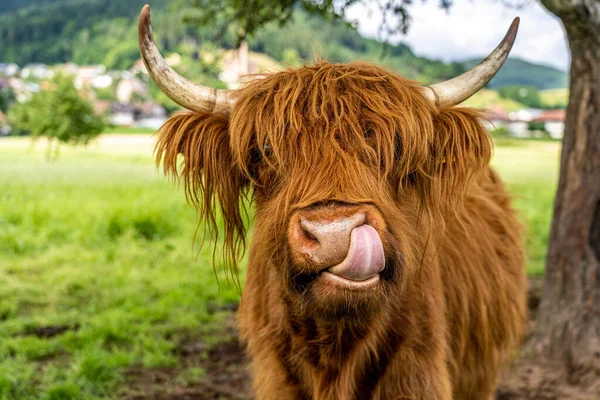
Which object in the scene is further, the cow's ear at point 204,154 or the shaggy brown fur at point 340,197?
the cow's ear at point 204,154

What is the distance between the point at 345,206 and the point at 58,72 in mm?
21478

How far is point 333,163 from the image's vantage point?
6.30 ft

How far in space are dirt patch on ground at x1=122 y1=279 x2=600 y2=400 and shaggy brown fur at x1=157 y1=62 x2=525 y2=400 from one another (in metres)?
1.37

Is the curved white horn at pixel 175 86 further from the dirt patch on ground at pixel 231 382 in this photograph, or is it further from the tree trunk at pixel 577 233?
the tree trunk at pixel 577 233

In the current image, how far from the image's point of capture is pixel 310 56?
2.65 meters

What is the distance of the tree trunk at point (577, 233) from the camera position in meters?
3.83

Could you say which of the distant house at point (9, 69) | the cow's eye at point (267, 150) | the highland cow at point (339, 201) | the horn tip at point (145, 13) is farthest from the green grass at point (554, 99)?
the horn tip at point (145, 13)

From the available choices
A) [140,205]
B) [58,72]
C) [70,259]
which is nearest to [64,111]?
[58,72]

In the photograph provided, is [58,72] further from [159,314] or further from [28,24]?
[28,24]

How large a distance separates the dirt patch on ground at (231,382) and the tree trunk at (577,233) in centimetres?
13

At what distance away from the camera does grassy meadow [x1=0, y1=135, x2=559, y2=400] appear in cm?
415

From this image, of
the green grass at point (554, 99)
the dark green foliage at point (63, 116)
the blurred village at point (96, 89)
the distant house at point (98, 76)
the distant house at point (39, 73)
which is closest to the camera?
the dark green foliage at point (63, 116)

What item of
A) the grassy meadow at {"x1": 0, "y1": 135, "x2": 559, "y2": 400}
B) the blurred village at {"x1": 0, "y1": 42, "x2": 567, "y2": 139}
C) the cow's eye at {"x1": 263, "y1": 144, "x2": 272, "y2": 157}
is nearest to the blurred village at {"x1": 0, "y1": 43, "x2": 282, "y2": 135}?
the blurred village at {"x1": 0, "y1": 42, "x2": 567, "y2": 139}

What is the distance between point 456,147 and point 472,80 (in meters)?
0.27
